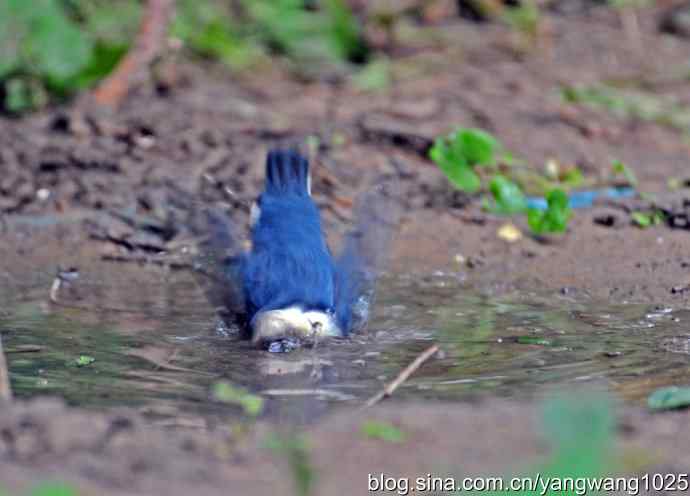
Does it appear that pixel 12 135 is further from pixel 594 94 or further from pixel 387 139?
pixel 594 94

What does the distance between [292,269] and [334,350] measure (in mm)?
339

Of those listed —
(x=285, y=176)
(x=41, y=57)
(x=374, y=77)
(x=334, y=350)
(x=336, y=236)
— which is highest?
(x=41, y=57)

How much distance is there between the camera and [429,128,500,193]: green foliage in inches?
241

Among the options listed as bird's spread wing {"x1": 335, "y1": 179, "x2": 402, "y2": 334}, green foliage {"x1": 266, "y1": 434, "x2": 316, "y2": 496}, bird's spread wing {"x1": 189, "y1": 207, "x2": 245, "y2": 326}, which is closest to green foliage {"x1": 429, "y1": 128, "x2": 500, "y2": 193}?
bird's spread wing {"x1": 335, "y1": 179, "x2": 402, "y2": 334}

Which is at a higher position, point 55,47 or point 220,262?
point 55,47

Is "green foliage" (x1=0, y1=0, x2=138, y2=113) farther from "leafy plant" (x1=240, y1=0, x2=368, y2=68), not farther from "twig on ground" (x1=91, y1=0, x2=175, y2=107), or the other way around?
"leafy plant" (x1=240, y1=0, x2=368, y2=68)

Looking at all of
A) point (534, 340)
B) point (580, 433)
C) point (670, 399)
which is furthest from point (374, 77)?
point (580, 433)

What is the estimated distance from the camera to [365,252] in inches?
211

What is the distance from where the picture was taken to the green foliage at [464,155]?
6117 mm

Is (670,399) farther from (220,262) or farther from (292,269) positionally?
(220,262)

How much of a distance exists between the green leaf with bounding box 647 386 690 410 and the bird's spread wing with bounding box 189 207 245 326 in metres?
1.75

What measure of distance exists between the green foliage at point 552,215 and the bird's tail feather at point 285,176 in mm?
1175

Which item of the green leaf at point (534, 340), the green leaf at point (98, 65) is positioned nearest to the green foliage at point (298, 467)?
the green leaf at point (534, 340)

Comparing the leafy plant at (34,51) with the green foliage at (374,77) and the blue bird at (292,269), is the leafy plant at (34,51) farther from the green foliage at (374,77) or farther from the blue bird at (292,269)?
the blue bird at (292,269)
